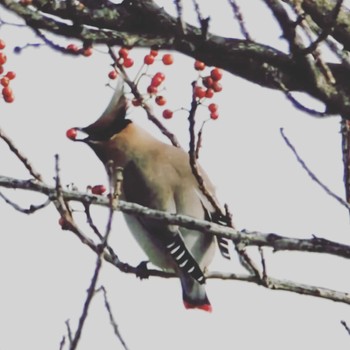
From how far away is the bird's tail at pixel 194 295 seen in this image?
16.4ft

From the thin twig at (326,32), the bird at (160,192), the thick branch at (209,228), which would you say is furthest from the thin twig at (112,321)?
the bird at (160,192)

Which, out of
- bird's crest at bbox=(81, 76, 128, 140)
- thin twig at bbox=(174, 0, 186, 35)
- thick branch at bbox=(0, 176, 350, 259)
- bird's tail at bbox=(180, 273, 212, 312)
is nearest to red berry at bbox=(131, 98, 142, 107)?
thick branch at bbox=(0, 176, 350, 259)

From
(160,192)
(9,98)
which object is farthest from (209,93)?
(160,192)

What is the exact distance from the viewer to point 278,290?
3184 mm

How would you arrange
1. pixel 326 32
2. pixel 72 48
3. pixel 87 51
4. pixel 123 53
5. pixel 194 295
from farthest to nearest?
pixel 194 295 < pixel 123 53 < pixel 72 48 < pixel 87 51 < pixel 326 32

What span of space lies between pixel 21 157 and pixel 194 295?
216 cm

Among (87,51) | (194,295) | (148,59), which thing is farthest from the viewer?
(194,295)

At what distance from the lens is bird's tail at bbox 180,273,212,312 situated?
16.4ft

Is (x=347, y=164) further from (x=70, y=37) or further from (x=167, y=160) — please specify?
(x=167, y=160)

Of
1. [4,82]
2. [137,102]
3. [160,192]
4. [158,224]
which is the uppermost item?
[160,192]

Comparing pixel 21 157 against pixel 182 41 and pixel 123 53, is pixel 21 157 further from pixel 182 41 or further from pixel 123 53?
pixel 182 41

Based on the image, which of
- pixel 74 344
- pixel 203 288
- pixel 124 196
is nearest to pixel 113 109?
pixel 124 196

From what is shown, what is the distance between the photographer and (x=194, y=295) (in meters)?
5.02

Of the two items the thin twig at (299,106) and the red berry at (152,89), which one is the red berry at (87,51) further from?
the red berry at (152,89)
